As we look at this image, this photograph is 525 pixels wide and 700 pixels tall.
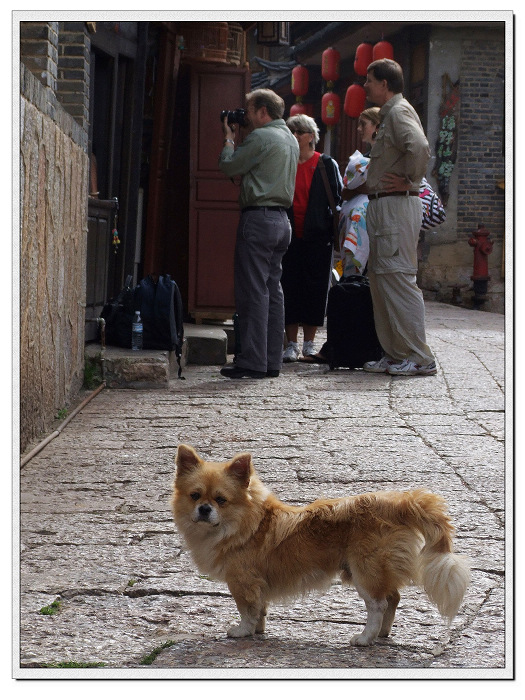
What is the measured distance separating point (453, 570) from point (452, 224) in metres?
15.5

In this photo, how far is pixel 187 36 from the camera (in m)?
9.95

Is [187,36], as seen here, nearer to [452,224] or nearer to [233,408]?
[233,408]

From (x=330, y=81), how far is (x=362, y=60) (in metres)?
2.34

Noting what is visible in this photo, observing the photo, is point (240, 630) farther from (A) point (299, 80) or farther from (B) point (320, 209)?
(A) point (299, 80)

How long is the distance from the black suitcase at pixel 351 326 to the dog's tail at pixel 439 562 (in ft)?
16.9

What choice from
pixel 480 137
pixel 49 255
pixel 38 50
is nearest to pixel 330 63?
pixel 480 137

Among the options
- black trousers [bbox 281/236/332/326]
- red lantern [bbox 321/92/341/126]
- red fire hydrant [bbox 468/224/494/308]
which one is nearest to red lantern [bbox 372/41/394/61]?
red lantern [bbox 321/92/341/126]

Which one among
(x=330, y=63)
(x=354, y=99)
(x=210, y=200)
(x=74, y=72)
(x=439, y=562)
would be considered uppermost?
(x=330, y=63)

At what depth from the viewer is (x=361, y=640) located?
8.75 feet

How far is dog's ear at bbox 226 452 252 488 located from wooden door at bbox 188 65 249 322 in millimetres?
6988

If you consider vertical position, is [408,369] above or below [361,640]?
above

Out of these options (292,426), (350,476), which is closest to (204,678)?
(350,476)

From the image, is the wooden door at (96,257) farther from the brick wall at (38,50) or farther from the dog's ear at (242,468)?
the dog's ear at (242,468)

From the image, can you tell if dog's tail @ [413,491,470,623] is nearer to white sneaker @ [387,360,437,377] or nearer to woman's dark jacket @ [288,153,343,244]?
white sneaker @ [387,360,437,377]
